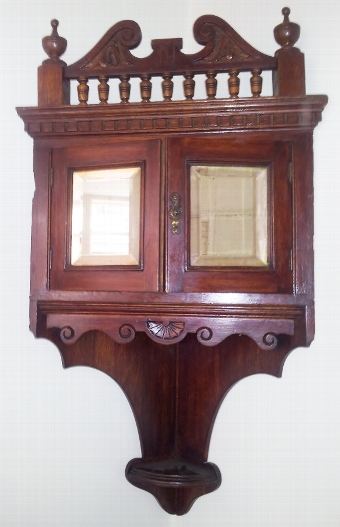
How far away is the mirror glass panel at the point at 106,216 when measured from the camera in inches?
31.5

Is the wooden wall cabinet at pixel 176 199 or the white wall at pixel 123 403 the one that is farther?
the white wall at pixel 123 403

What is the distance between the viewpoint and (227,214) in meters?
0.79

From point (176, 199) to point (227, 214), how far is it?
92 mm

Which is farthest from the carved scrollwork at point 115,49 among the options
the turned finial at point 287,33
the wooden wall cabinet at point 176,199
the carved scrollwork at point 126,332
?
the carved scrollwork at point 126,332

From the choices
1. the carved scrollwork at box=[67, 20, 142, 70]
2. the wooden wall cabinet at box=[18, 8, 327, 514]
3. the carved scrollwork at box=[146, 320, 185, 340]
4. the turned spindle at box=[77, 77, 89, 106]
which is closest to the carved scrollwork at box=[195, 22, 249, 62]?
the wooden wall cabinet at box=[18, 8, 327, 514]

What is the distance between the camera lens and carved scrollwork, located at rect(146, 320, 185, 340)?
77 centimetres

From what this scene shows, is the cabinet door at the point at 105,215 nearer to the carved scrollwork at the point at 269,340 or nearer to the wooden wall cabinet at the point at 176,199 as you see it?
the wooden wall cabinet at the point at 176,199

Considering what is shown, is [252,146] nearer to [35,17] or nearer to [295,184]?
[295,184]

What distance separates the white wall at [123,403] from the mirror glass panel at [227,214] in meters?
0.20

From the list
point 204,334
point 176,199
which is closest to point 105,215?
point 176,199

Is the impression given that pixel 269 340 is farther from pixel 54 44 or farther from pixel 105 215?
pixel 54 44

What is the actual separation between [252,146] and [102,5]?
1.79ft

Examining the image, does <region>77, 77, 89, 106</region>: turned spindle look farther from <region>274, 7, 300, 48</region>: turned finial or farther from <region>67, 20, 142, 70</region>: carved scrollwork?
<region>274, 7, 300, 48</region>: turned finial

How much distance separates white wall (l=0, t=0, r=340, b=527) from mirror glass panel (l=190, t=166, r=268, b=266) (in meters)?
0.20
